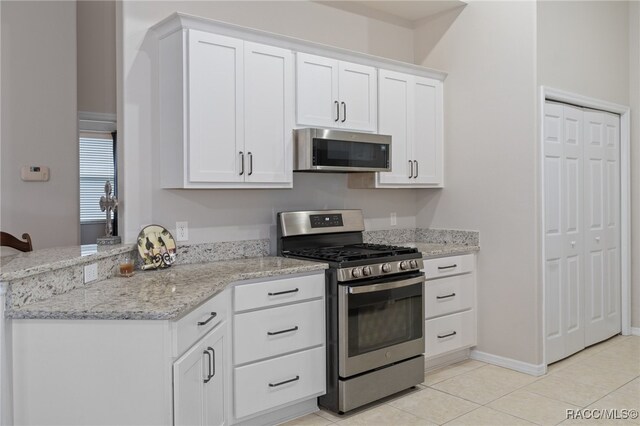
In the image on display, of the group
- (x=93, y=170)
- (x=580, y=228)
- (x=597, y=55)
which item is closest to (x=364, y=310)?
(x=580, y=228)

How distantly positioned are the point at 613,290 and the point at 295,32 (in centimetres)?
350

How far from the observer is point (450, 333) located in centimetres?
386

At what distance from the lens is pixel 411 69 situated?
4012mm

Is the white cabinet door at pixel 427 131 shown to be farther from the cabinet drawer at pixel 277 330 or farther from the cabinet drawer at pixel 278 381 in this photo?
the cabinet drawer at pixel 278 381

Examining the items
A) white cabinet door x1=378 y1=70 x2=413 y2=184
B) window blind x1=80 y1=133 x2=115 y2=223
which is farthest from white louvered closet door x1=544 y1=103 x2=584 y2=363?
window blind x1=80 y1=133 x2=115 y2=223

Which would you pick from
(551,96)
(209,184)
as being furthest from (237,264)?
(551,96)

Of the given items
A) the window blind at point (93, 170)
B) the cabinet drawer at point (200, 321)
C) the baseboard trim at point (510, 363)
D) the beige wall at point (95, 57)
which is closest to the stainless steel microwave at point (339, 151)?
the cabinet drawer at point (200, 321)

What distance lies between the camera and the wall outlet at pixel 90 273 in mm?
2449

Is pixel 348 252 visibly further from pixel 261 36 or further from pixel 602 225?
pixel 602 225

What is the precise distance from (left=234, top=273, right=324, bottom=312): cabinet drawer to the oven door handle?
20 centimetres

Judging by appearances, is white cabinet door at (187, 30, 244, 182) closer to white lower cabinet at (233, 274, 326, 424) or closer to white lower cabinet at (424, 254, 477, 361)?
white lower cabinet at (233, 274, 326, 424)

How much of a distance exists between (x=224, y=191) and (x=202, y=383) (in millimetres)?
1406

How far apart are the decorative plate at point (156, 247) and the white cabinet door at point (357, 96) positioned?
4.49ft

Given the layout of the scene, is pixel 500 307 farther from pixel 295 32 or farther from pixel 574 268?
pixel 295 32
